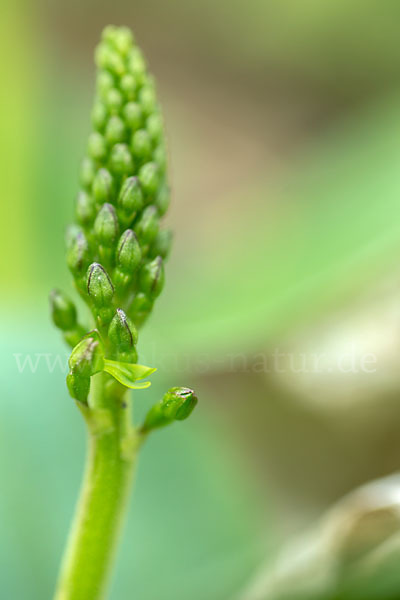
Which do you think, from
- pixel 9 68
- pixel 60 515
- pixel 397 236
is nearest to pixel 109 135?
pixel 60 515

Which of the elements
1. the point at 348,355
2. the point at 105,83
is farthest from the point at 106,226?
the point at 348,355

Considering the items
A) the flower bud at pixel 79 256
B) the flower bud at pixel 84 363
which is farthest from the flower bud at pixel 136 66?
the flower bud at pixel 84 363

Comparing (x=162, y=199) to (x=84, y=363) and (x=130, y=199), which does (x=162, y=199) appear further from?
(x=84, y=363)

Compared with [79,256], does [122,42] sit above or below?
above

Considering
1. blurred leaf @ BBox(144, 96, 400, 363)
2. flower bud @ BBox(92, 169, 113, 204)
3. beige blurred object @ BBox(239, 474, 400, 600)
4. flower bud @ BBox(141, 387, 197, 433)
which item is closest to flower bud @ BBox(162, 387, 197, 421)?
flower bud @ BBox(141, 387, 197, 433)

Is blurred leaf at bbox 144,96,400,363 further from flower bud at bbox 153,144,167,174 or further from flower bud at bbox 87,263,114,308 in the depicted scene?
flower bud at bbox 87,263,114,308

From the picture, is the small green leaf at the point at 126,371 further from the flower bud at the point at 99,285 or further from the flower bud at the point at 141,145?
the flower bud at the point at 141,145
